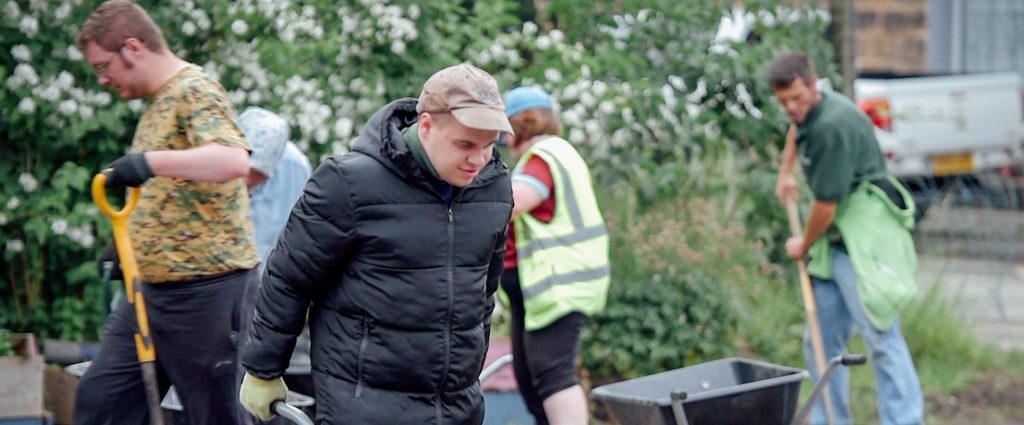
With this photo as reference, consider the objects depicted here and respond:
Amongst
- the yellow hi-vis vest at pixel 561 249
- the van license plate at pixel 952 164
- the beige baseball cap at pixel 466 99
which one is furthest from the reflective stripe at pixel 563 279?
the van license plate at pixel 952 164

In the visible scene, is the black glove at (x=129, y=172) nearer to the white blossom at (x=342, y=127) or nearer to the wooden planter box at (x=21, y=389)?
the wooden planter box at (x=21, y=389)

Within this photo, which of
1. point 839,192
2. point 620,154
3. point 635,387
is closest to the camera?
point 635,387

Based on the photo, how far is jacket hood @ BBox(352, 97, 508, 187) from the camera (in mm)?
3807

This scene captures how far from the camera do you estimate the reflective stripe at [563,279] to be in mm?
5531

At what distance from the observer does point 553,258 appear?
18.3 ft

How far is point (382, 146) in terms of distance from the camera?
3.84m

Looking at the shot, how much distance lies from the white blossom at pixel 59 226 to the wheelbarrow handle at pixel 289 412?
2858 millimetres

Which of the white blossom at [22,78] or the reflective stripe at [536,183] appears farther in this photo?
the white blossom at [22,78]

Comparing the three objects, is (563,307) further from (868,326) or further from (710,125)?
(710,125)

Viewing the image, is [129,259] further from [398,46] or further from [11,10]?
[398,46]

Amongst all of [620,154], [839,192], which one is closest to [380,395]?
[839,192]

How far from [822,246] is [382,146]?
10.3 ft

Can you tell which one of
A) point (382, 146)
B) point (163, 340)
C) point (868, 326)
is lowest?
point (868, 326)

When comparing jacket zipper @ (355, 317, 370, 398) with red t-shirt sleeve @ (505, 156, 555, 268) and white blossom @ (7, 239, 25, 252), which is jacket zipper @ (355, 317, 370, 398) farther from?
white blossom @ (7, 239, 25, 252)
